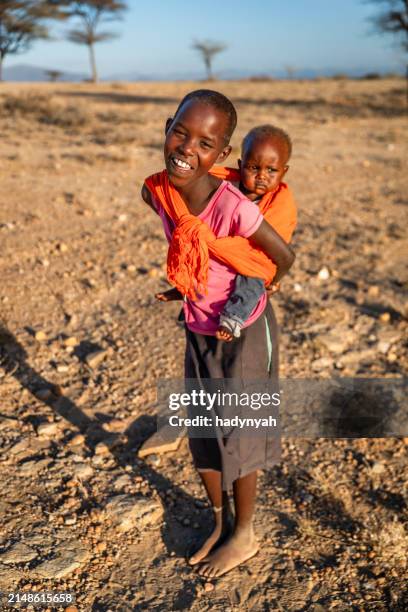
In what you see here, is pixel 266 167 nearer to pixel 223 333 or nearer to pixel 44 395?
pixel 223 333

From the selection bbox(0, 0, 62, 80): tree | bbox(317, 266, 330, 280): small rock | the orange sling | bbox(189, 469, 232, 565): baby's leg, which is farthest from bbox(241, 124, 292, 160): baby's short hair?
bbox(0, 0, 62, 80): tree

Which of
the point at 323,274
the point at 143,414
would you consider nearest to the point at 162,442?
the point at 143,414

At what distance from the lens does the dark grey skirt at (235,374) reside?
5.64 feet

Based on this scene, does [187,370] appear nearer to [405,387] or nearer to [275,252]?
[275,252]

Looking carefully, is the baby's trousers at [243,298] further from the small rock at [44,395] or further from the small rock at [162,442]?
the small rock at [44,395]

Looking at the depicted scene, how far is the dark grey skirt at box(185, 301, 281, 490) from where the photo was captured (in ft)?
5.64

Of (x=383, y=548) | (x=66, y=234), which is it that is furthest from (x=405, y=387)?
(x=66, y=234)

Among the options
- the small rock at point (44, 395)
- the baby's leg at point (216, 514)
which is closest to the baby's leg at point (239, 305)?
the baby's leg at point (216, 514)

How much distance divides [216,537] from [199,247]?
3.94ft

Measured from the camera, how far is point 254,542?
6.88 ft

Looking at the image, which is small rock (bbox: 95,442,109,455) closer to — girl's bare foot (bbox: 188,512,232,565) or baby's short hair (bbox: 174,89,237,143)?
girl's bare foot (bbox: 188,512,232,565)

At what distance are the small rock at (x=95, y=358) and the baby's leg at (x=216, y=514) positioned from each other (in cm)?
126

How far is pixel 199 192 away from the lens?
60.3 inches

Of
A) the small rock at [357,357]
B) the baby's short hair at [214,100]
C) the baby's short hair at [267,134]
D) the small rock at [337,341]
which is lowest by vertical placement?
the small rock at [357,357]
